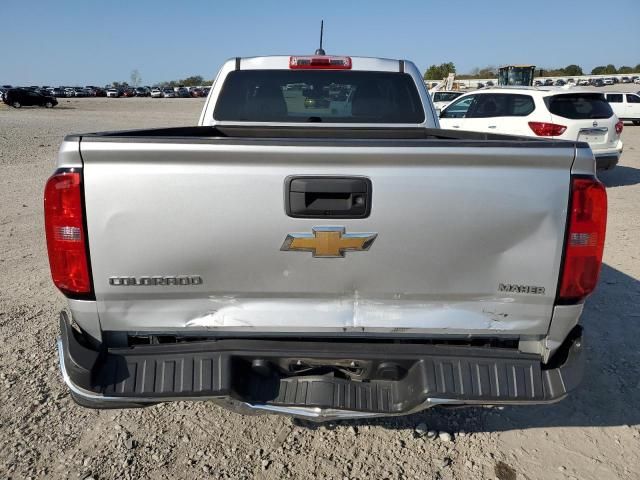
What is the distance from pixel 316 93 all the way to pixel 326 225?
240 centimetres

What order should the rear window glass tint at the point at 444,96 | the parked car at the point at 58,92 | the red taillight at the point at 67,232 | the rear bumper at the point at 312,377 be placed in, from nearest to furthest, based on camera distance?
the red taillight at the point at 67,232
the rear bumper at the point at 312,377
the rear window glass tint at the point at 444,96
the parked car at the point at 58,92

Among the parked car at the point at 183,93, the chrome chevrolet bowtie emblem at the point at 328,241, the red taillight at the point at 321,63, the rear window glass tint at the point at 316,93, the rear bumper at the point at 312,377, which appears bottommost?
the parked car at the point at 183,93

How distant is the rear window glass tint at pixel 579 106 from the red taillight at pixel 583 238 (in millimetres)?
8573

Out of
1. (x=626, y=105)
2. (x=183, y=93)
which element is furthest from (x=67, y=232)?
(x=183, y=93)

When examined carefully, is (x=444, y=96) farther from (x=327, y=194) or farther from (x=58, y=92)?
(x=58, y=92)

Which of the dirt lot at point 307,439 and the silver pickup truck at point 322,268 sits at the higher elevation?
the silver pickup truck at point 322,268

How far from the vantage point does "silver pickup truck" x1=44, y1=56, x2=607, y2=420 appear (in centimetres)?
196

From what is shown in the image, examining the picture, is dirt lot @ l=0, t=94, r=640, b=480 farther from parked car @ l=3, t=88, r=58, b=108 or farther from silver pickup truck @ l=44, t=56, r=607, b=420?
parked car @ l=3, t=88, r=58, b=108

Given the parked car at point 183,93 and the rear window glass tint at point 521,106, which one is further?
the parked car at point 183,93

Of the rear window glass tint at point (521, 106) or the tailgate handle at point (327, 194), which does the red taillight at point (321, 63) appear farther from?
the rear window glass tint at point (521, 106)

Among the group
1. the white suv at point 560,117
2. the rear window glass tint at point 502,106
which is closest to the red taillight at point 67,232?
the white suv at point 560,117

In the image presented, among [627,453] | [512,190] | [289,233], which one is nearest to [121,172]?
[289,233]

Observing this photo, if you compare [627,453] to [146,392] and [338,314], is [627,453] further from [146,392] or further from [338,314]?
[146,392]

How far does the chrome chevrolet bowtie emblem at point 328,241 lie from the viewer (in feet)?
6.57
